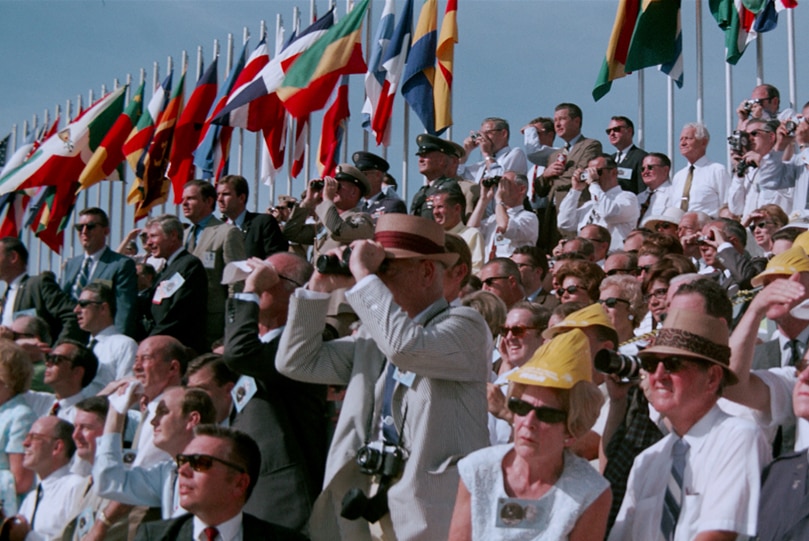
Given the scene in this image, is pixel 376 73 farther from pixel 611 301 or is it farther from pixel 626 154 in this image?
pixel 611 301

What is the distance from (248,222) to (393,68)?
5221mm

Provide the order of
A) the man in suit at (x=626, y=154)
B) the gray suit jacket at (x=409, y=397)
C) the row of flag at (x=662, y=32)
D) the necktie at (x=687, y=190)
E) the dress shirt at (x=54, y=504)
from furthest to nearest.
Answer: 1. the row of flag at (x=662, y=32)
2. the man in suit at (x=626, y=154)
3. the necktie at (x=687, y=190)
4. the dress shirt at (x=54, y=504)
5. the gray suit jacket at (x=409, y=397)

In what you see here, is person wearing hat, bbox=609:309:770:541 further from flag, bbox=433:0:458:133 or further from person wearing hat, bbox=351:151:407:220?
flag, bbox=433:0:458:133

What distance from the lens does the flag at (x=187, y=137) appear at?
17.7 m

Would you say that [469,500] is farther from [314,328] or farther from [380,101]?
[380,101]

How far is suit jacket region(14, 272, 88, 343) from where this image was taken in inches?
428

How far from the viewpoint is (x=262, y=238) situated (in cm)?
1054

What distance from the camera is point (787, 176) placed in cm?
1121

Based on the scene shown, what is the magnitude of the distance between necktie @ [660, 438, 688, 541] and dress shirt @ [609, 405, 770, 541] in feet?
0.07

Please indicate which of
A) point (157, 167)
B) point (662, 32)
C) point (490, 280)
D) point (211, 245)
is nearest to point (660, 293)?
point (490, 280)

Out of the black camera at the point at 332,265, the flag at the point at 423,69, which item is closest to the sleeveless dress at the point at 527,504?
the black camera at the point at 332,265

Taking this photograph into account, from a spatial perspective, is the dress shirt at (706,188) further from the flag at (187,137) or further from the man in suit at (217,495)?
the flag at (187,137)

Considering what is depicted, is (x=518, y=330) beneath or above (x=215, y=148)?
beneath

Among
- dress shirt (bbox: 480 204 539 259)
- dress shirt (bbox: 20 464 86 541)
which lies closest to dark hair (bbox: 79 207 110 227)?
dress shirt (bbox: 480 204 539 259)
